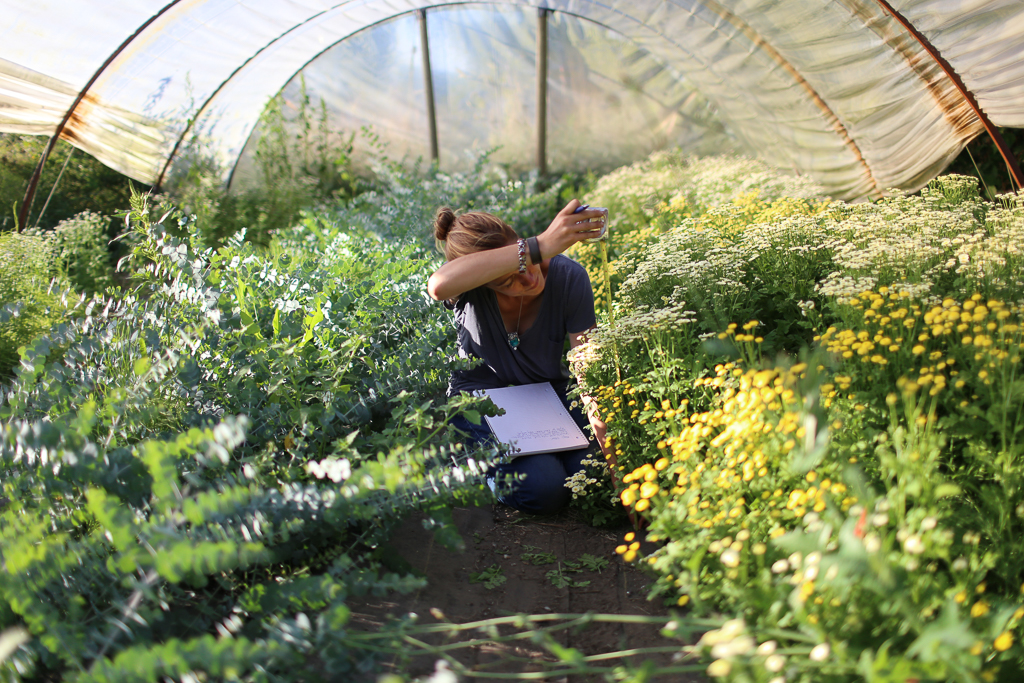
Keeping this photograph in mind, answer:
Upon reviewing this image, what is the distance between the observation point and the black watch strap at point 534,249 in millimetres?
2506

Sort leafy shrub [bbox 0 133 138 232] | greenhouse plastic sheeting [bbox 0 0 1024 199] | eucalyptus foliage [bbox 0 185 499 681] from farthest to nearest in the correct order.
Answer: leafy shrub [bbox 0 133 138 232] → greenhouse plastic sheeting [bbox 0 0 1024 199] → eucalyptus foliage [bbox 0 185 499 681]

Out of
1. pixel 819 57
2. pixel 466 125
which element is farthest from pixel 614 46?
pixel 819 57

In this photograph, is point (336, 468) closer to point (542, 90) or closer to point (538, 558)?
point (538, 558)

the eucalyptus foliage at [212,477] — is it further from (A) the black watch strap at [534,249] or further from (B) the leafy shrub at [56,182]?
(B) the leafy shrub at [56,182]

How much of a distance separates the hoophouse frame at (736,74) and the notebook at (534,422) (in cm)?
304

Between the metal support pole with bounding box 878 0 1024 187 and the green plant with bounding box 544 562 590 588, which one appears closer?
the green plant with bounding box 544 562 590 588

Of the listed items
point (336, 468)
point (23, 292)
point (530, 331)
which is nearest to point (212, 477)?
point (336, 468)

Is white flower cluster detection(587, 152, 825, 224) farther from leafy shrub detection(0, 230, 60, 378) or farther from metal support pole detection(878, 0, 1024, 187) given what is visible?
leafy shrub detection(0, 230, 60, 378)

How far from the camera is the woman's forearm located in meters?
2.54

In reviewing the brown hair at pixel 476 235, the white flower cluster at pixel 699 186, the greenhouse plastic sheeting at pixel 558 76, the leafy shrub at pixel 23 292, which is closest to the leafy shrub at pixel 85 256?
the leafy shrub at pixel 23 292

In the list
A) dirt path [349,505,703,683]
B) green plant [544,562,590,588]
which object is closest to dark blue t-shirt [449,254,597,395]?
dirt path [349,505,703,683]

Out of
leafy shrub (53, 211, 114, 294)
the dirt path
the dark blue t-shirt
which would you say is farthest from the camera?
leafy shrub (53, 211, 114, 294)

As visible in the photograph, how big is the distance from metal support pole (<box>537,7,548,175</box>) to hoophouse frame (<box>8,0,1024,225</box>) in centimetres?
51

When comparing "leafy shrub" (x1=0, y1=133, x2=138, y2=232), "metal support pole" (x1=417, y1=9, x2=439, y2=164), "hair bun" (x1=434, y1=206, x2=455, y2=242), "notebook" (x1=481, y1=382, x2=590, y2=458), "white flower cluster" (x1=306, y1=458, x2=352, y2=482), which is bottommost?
"notebook" (x1=481, y1=382, x2=590, y2=458)
